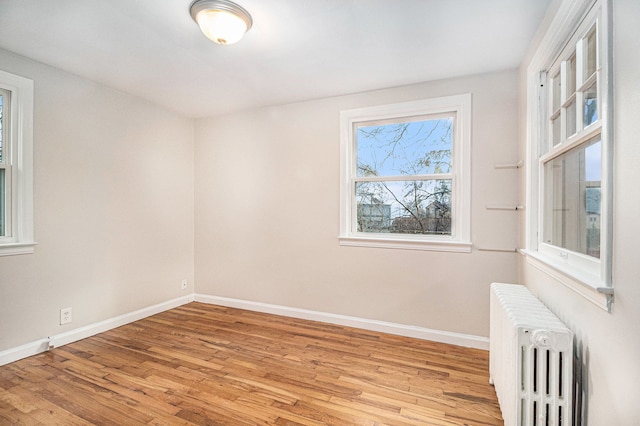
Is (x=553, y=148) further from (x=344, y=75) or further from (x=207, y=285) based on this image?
(x=207, y=285)

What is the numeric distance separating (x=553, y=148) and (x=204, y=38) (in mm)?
2499

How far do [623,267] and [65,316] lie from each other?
3.94m

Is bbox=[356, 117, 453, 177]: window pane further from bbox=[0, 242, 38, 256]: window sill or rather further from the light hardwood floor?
bbox=[0, 242, 38, 256]: window sill

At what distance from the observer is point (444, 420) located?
6.00ft

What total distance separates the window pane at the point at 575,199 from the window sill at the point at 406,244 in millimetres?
820

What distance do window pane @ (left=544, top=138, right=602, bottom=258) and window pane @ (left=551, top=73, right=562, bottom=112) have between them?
1.18ft

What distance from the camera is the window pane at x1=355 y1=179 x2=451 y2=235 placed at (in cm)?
304

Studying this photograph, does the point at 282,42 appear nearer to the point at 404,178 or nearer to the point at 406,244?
the point at 404,178

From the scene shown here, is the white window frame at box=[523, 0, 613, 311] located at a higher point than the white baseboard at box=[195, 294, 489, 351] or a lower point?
higher

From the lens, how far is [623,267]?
3.55ft

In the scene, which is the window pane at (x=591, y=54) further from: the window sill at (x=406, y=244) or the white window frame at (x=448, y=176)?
→ the window sill at (x=406, y=244)

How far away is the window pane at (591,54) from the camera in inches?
56.4

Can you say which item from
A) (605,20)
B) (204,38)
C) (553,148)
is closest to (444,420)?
(553,148)

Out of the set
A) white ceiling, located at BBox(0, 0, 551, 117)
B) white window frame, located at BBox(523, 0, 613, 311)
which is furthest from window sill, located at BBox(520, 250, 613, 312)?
white ceiling, located at BBox(0, 0, 551, 117)
